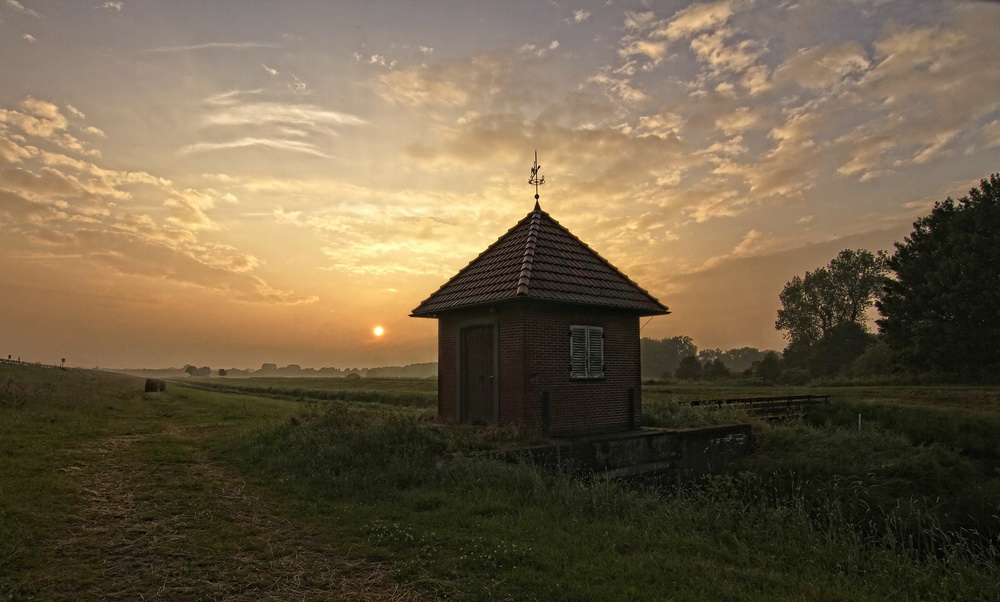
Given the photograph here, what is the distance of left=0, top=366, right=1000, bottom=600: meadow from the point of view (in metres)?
5.39

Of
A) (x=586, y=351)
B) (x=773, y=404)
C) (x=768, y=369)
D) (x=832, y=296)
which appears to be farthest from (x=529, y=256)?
(x=832, y=296)

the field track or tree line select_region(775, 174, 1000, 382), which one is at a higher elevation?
tree line select_region(775, 174, 1000, 382)

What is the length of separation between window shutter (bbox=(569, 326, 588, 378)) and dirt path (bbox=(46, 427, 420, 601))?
8267 mm

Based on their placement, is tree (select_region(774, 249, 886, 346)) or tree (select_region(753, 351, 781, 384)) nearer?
tree (select_region(753, 351, 781, 384))

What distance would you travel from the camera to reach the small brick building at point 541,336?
543 inches

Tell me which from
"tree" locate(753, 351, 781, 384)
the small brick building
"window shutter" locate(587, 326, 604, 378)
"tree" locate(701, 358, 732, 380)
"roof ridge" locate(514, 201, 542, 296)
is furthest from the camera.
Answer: "tree" locate(701, 358, 732, 380)

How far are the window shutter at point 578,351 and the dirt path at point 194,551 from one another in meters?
8.27

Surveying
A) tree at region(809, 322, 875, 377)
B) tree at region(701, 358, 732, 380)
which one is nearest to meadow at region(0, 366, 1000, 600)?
tree at region(701, 358, 732, 380)

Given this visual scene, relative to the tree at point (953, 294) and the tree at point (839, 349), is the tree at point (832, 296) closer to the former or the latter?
the tree at point (839, 349)

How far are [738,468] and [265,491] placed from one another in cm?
1280

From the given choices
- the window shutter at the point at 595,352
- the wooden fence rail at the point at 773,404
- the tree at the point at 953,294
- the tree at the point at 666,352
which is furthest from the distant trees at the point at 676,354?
the window shutter at the point at 595,352

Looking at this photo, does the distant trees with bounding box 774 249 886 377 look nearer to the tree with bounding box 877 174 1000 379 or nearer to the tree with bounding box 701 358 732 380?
the tree with bounding box 701 358 732 380

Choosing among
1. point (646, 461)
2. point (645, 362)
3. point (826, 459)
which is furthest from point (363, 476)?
point (645, 362)

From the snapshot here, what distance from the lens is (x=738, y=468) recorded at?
623 inches
